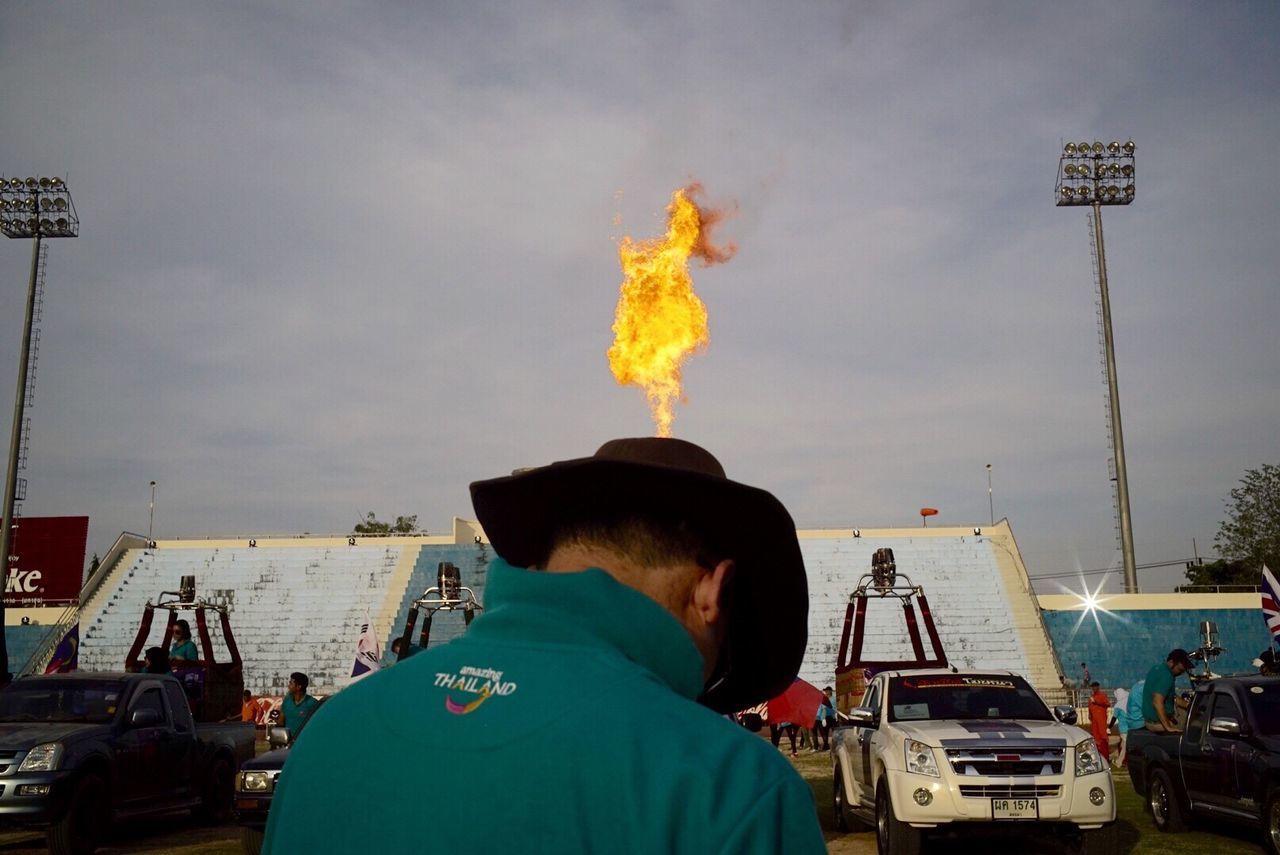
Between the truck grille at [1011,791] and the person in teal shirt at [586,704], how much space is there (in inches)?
383

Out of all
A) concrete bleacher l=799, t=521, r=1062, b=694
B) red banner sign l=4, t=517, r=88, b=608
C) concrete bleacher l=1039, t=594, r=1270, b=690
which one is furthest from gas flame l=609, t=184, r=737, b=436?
red banner sign l=4, t=517, r=88, b=608

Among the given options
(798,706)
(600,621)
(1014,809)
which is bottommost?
(798,706)

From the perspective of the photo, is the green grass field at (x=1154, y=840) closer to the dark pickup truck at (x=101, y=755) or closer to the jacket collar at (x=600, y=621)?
the dark pickup truck at (x=101, y=755)

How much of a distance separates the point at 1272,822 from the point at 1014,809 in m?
2.66

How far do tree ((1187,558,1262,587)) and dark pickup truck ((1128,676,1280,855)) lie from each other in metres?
52.6

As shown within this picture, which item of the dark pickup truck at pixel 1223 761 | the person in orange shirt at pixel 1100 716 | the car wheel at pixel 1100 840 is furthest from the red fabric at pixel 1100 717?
the car wheel at pixel 1100 840

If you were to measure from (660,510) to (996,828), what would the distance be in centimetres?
1046

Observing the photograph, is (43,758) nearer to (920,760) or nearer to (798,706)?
(920,760)

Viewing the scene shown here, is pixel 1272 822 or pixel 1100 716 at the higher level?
pixel 1272 822

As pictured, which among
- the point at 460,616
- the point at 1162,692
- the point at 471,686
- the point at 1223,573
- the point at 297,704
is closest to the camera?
the point at 471,686

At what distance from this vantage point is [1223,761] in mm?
12273

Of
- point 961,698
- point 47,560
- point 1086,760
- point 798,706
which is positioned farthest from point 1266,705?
point 47,560

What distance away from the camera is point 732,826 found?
1.40m

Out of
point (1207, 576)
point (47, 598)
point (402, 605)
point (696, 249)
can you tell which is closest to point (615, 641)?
point (696, 249)
